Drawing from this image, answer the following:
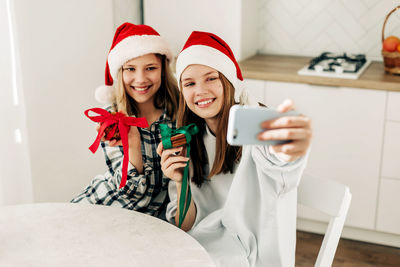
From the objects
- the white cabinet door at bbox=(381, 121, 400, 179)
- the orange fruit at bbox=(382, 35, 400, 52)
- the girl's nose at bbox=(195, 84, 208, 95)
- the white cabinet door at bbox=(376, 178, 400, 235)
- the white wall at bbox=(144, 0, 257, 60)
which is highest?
the white wall at bbox=(144, 0, 257, 60)

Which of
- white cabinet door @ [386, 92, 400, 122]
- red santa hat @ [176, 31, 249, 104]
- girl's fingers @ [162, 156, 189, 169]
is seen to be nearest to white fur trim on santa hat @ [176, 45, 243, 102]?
red santa hat @ [176, 31, 249, 104]

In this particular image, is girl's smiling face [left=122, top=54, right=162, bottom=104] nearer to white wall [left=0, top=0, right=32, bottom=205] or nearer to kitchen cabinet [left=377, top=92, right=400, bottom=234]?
white wall [left=0, top=0, right=32, bottom=205]

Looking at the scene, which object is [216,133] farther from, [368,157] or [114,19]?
[114,19]

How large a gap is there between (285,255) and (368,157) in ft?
4.10

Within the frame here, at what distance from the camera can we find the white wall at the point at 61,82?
7.50 ft

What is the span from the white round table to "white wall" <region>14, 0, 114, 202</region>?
→ 1.01 metres

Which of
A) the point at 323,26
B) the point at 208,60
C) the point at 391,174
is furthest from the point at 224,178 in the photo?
the point at 323,26

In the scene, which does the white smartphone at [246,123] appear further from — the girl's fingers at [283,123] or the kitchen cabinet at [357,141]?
the kitchen cabinet at [357,141]

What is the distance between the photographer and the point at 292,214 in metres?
1.42

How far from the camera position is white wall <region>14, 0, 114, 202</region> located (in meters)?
2.29

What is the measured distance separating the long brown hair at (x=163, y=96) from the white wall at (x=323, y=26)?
1.46 m

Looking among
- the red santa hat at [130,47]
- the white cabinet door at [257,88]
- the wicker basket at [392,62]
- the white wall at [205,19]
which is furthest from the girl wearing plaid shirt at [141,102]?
the wicker basket at [392,62]

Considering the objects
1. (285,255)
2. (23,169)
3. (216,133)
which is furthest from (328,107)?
(23,169)

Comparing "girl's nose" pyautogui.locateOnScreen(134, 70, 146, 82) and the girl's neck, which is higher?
"girl's nose" pyautogui.locateOnScreen(134, 70, 146, 82)
